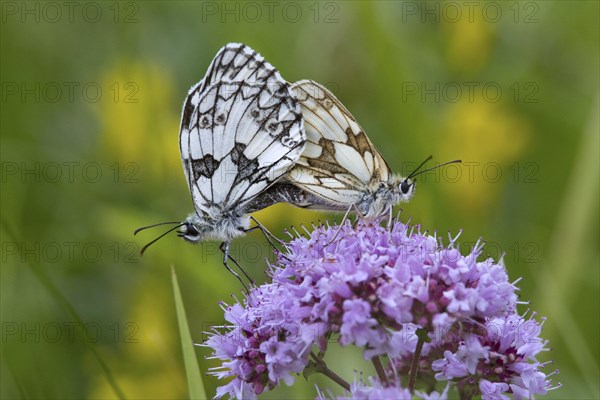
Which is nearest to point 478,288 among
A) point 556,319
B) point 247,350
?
point 247,350

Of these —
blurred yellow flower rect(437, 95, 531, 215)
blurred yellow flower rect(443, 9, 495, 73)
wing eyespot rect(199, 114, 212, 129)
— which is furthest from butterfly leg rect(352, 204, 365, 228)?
blurred yellow flower rect(443, 9, 495, 73)

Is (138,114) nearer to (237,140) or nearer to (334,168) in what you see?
(237,140)

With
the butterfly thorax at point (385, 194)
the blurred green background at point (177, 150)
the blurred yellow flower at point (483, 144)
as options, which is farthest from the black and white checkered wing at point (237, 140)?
the blurred yellow flower at point (483, 144)

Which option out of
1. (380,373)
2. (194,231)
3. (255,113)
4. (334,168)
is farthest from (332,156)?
(380,373)

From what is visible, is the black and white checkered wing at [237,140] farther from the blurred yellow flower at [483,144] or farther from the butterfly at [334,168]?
the blurred yellow flower at [483,144]

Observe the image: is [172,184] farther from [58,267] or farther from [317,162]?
[317,162]
